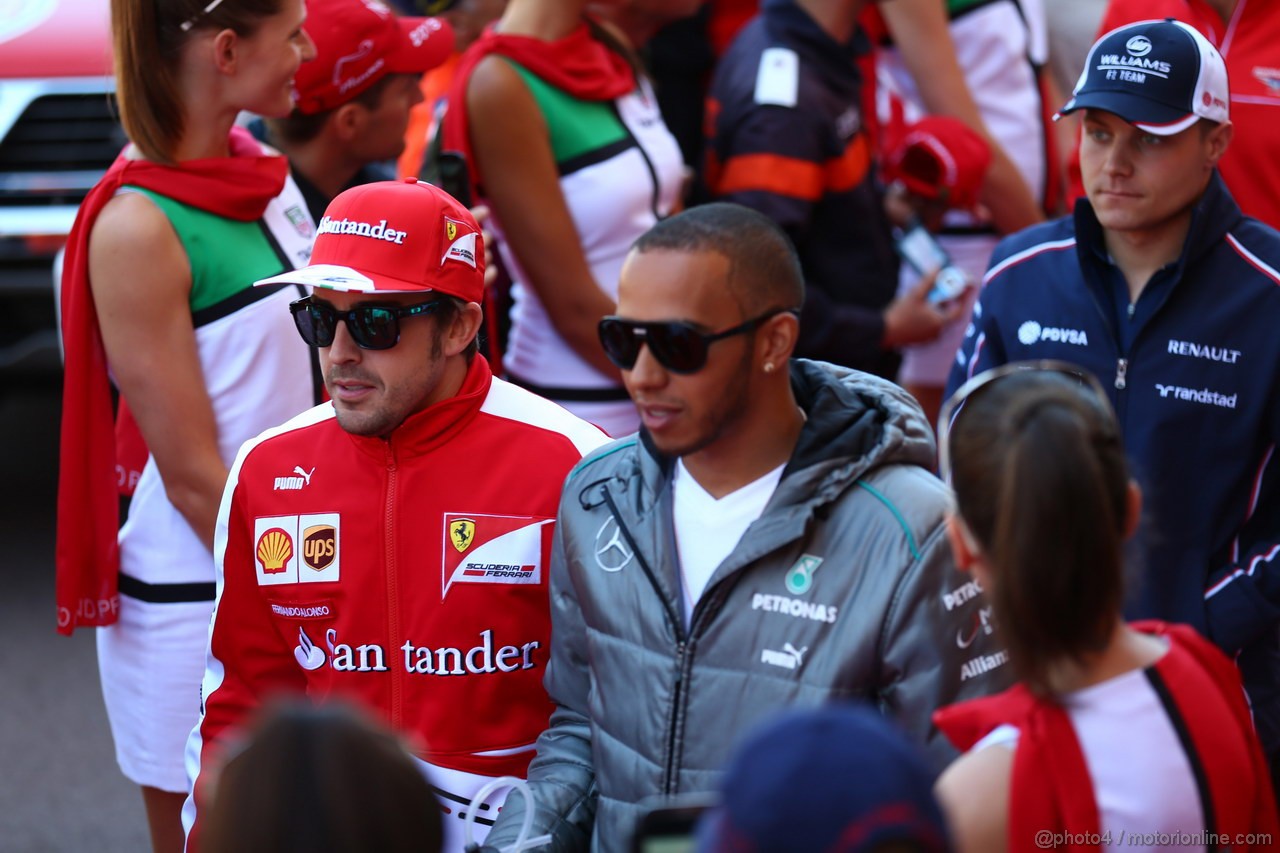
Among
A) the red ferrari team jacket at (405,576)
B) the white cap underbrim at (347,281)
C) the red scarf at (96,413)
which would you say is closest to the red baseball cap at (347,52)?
the red scarf at (96,413)

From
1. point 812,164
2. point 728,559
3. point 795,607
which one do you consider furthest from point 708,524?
point 812,164

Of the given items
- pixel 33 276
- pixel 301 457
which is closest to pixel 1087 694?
pixel 301 457

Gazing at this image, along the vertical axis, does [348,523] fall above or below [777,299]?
below

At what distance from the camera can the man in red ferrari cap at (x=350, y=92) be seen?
4.07 meters

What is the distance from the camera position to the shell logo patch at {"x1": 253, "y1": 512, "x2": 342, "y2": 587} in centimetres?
310

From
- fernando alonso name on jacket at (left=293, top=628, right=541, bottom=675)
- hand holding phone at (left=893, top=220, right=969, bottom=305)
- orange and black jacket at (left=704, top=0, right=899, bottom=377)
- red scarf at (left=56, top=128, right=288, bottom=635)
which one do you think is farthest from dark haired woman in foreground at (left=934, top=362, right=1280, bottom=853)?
hand holding phone at (left=893, top=220, right=969, bottom=305)

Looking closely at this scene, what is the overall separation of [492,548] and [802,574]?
0.72 metres

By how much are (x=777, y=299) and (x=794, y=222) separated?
85.4 inches

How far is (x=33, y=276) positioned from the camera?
6.61m

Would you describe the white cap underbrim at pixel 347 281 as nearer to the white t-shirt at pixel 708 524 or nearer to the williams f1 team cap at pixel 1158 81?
the white t-shirt at pixel 708 524

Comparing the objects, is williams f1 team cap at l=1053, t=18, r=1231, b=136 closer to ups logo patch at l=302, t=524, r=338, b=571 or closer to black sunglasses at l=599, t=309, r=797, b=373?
black sunglasses at l=599, t=309, r=797, b=373

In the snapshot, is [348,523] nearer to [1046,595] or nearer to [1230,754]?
[1046,595]

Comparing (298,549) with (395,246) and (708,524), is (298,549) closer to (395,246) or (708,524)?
(395,246)

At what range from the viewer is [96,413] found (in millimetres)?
3637
